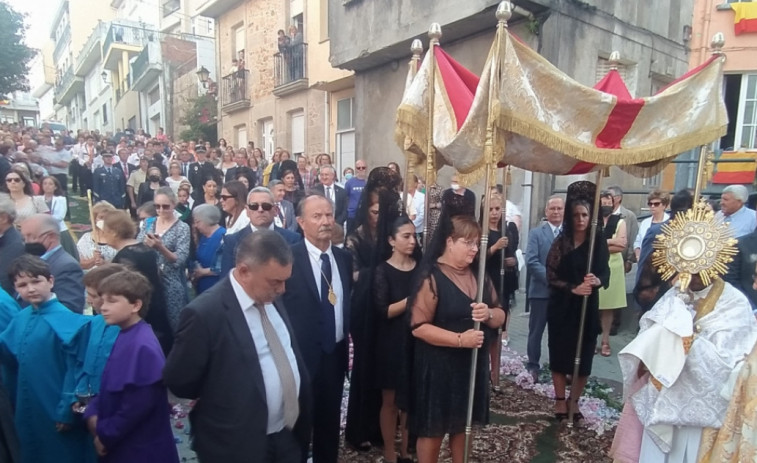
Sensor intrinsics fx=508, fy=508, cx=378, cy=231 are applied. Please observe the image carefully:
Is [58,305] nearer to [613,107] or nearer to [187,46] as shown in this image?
[613,107]

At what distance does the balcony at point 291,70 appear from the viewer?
618 inches

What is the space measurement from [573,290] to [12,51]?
34.4 meters

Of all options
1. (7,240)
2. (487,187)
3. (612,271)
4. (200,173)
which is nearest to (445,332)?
(487,187)

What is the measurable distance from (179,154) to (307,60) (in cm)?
488

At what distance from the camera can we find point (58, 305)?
3020 millimetres

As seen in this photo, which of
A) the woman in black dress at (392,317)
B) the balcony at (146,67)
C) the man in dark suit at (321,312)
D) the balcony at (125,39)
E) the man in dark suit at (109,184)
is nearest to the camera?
the man in dark suit at (321,312)

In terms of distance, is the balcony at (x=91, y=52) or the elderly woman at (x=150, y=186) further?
the balcony at (x=91, y=52)

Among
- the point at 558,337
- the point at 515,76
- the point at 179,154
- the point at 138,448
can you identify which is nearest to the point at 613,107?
the point at 515,76

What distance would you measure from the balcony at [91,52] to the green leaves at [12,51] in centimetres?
724

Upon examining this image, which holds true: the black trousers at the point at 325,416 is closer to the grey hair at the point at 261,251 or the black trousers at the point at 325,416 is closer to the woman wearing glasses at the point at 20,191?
the grey hair at the point at 261,251

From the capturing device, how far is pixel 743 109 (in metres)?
12.7

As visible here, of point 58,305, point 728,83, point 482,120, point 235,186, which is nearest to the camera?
point 58,305

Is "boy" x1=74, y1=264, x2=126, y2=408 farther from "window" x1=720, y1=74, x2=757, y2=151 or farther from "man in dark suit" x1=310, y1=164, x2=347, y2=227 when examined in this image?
"window" x1=720, y1=74, x2=757, y2=151

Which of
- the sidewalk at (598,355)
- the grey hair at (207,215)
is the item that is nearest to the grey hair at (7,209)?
the grey hair at (207,215)
